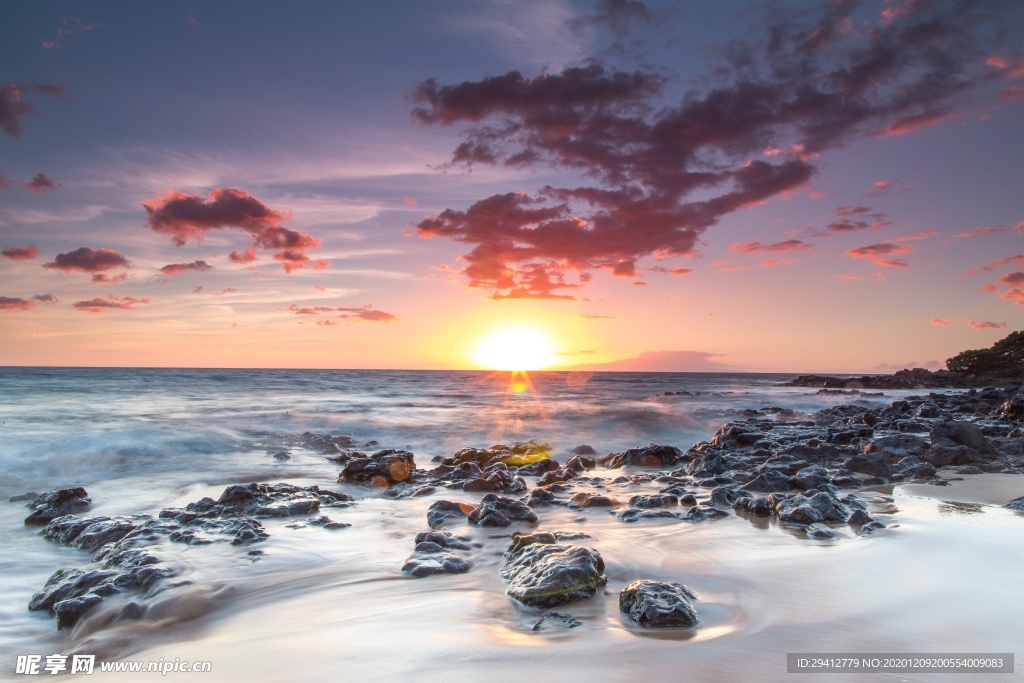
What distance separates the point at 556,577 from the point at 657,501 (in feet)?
11.0

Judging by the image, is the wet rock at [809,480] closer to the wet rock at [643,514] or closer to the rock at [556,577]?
the wet rock at [643,514]

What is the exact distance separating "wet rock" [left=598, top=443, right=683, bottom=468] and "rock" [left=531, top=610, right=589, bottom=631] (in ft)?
26.3

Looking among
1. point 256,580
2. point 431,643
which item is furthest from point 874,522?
point 256,580

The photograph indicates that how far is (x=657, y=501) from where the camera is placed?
6703 millimetres

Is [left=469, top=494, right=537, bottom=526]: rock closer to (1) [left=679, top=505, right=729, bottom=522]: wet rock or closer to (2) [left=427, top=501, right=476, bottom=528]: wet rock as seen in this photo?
(2) [left=427, top=501, right=476, bottom=528]: wet rock

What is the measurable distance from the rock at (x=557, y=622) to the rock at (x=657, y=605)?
0.34m

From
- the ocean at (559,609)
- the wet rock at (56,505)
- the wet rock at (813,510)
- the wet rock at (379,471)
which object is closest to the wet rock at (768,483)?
the ocean at (559,609)

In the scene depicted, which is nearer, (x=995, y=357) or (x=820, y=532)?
(x=820, y=532)

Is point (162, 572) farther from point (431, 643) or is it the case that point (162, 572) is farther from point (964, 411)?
point (964, 411)

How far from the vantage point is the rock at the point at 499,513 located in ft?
20.0

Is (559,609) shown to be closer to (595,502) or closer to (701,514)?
(701,514)

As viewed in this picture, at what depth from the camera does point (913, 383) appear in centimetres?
5391

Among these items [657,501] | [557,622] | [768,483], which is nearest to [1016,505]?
[768,483]

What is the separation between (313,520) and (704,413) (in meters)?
24.4
